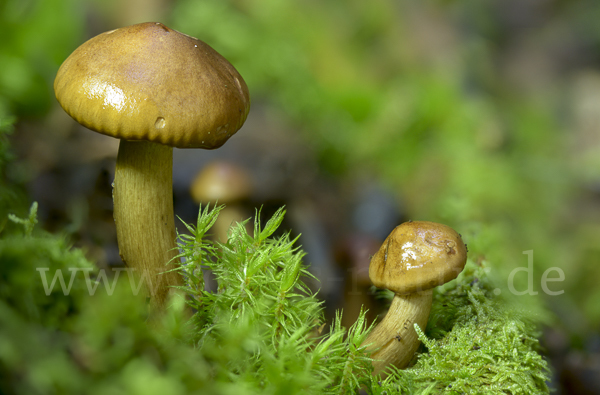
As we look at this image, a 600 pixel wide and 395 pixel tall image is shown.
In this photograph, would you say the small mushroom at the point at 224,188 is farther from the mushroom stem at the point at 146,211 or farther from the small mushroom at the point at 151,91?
the small mushroom at the point at 151,91

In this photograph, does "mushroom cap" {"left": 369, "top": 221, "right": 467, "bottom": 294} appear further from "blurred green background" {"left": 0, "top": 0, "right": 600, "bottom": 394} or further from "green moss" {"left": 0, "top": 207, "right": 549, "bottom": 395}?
"blurred green background" {"left": 0, "top": 0, "right": 600, "bottom": 394}

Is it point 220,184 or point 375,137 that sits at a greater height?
point 375,137

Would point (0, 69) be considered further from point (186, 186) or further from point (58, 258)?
point (58, 258)

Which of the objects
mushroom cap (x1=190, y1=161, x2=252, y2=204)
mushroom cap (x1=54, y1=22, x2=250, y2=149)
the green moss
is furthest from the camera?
mushroom cap (x1=190, y1=161, x2=252, y2=204)

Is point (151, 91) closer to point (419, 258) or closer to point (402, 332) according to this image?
point (419, 258)

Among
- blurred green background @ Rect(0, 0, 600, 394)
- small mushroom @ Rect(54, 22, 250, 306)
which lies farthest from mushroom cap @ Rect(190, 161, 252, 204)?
small mushroom @ Rect(54, 22, 250, 306)

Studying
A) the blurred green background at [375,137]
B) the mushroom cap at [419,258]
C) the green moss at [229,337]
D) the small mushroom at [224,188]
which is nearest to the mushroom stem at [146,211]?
the green moss at [229,337]

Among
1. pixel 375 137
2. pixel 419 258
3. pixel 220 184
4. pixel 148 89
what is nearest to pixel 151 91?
pixel 148 89
